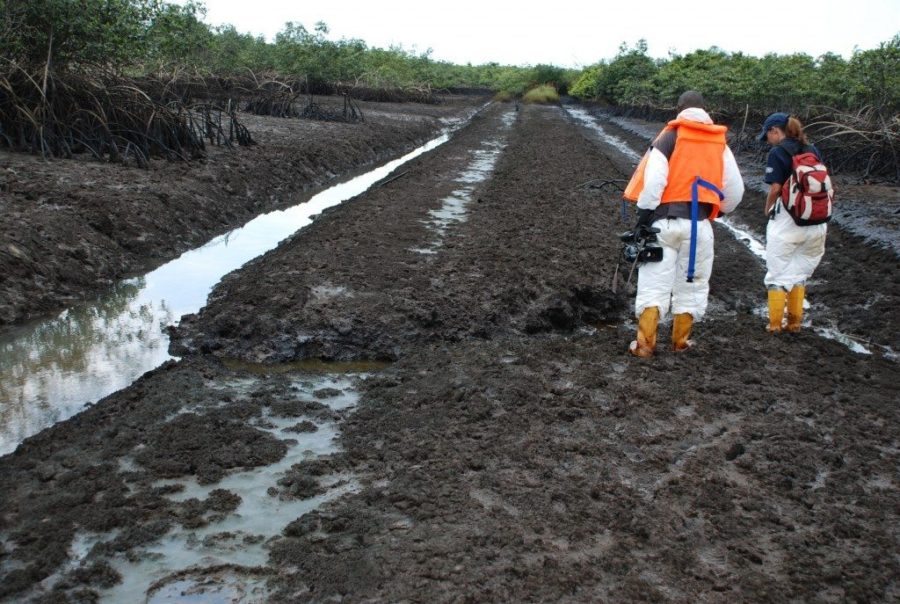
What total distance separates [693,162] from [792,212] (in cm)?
112

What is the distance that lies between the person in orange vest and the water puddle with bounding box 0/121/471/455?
3.76m

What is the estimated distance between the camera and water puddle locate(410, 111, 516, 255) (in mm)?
9653

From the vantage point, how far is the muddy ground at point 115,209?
23.6 ft

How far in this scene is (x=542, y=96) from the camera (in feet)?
191

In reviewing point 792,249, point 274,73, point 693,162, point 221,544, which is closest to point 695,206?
point 693,162

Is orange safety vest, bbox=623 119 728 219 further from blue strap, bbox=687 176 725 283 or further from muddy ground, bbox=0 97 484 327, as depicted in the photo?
muddy ground, bbox=0 97 484 327

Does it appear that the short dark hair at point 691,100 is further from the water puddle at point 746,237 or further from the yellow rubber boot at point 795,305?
the water puddle at point 746,237

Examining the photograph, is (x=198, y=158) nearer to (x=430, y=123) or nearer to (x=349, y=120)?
(x=349, y=120)

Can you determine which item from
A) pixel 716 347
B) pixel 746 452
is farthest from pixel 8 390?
pixel 716 347

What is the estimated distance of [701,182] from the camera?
539 cm

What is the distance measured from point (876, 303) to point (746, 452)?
416cm

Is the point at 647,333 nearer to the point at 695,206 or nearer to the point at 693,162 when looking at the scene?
the point at 695,206

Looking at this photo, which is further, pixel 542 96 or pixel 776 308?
pixel 542 96

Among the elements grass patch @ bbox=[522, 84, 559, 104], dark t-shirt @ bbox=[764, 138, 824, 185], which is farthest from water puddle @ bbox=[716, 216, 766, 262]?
grass patch @ bbox=[522, 84, 559, 104]
